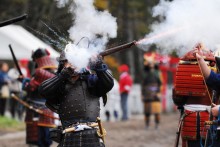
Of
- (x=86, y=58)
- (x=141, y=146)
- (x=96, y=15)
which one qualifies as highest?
(x=96, y=15)

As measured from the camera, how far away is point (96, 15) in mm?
7320

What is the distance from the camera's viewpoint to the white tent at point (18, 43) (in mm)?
22594

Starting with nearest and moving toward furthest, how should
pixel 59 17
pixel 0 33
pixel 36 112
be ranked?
pixel 59 17
pixel 36 112
pixel 0 33

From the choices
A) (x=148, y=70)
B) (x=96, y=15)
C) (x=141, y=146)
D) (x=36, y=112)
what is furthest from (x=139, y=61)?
(x=96, y=15)

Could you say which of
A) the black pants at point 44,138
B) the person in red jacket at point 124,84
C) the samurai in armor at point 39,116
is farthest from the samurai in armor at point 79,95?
the person in red jacket at point 124,84

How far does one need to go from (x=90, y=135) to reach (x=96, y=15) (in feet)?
4.82

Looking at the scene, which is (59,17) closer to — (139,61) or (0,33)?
(0,33)

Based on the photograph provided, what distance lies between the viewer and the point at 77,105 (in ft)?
22.9

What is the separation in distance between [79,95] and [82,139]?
51 centimetres

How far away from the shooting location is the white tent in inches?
890

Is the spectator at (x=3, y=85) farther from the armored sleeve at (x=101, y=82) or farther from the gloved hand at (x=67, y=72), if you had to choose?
the gloved hand at (x=67, y=72)

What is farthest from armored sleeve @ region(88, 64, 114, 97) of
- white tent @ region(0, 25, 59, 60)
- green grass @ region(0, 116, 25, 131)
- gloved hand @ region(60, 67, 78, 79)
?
white tent @ region(0, 25, 59, 60)

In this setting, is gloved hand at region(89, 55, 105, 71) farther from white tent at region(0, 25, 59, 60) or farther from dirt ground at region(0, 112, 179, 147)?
white tent at region(0, 25, 59, 60)

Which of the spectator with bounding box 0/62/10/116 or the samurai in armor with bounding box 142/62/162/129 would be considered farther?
the spectator with bounding box 0/62/10/116
